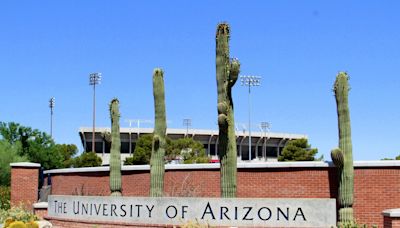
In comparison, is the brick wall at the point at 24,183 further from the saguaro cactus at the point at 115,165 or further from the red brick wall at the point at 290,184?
the saguaro cactus at the point at 115,165

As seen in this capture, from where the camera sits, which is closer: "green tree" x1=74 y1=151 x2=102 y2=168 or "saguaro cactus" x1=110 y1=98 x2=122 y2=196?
"saguaro cactus" x1=110 y1=98 x2=122 y2=196

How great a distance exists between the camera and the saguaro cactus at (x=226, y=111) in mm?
17844

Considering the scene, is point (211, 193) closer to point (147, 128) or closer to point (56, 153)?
point (56, 153)

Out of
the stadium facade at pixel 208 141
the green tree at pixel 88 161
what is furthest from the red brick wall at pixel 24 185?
the stadium facade at pixel 208 141

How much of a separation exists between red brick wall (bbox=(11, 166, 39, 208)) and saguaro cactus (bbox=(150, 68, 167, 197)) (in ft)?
28.4

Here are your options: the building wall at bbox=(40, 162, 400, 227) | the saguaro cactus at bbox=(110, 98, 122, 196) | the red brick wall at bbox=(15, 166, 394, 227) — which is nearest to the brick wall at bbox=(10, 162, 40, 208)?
the red brick wall at bbox=(15, 166, 394, 227)

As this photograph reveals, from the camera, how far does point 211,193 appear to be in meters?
21.3

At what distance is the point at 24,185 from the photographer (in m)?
26.6

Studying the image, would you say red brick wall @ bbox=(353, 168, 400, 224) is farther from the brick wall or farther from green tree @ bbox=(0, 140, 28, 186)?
green tree @ bbox=(0, 140, 28, 186)

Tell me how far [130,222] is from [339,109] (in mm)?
6506

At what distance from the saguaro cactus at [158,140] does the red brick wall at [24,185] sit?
8661 mm

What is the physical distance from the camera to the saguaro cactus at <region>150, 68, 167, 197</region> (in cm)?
1964

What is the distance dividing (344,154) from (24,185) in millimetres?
14246

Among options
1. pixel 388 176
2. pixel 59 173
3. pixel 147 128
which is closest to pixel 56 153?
pixel 59 173
